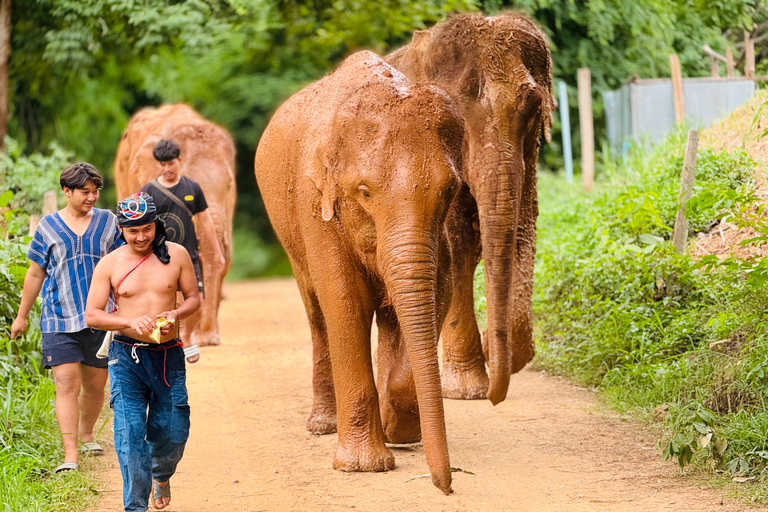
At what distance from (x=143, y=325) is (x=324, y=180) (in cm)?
148

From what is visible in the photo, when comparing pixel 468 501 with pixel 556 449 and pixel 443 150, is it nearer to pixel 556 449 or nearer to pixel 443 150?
pixel 556 449

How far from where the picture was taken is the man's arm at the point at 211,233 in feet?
36.2

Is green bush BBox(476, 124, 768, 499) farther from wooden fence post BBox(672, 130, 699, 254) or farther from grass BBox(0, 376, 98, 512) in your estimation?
grass BBox(0, 376, 98, 512)

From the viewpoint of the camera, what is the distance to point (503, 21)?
24.8 feet

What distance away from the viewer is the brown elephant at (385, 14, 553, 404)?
6875mm

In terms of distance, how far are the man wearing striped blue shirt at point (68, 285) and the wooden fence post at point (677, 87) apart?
28.7 ft

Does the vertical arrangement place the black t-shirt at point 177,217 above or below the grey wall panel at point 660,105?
below

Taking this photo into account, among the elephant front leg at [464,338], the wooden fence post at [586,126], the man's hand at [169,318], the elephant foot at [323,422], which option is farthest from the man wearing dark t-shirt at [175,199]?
the wooden fence post at [586,126]

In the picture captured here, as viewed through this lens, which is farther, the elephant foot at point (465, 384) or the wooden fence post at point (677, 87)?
the wooden fence post at point (677, 87)

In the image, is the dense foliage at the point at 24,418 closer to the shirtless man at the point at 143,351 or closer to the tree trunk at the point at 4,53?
the shirtless man at the point at 143,351

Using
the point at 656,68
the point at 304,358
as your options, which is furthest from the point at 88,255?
the point at 656,68

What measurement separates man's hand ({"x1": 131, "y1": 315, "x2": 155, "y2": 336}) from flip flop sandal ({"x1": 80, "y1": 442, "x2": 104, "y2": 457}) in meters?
2.06

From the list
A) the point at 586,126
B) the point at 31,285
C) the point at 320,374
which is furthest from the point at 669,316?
the point at 586,126

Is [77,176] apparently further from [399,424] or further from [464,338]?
[464,338]
